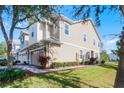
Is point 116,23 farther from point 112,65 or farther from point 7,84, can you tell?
point 7,84

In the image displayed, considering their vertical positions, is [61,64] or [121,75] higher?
[61,64]

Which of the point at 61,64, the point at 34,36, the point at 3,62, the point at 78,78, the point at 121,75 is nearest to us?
the point at 121,75

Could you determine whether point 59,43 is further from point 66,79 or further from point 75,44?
point 66,79

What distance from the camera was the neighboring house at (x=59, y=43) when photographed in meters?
8.15

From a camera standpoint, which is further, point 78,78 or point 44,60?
point 44,60

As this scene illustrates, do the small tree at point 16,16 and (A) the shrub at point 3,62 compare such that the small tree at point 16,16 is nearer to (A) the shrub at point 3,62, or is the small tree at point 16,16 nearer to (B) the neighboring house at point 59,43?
(A) the shrub at point 3,62

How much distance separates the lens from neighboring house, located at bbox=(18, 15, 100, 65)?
8.15 meters

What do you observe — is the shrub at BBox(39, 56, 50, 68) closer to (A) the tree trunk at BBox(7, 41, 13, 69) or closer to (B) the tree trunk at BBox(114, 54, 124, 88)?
(A) the tree trunk at BBox(7, 41, 13, 69)

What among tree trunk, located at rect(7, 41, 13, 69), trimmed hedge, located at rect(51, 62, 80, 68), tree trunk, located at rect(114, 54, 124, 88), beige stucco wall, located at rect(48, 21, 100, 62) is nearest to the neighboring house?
beige stucco wall, located at rect(48, 21, 100, 62)

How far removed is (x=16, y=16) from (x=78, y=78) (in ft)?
10.0

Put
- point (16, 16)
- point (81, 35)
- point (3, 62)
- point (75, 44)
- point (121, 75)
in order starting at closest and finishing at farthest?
point (121, 75) → point (3, 62) → point (16, 16) → point (81, 35) → point (75, 44)

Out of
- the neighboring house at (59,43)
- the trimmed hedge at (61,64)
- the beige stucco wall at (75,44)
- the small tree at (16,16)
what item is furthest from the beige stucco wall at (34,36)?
the trimmed hedge at (61,64)

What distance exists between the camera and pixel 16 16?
25.5 feet

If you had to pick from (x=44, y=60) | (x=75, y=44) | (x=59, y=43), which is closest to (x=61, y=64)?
(x=44, y=60)
